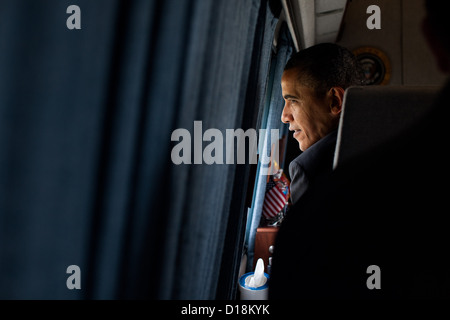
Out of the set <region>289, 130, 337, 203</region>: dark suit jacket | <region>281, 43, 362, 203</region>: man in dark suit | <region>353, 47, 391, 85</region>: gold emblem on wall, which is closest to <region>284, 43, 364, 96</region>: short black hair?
<region>281, 43, 362, 203</region>: man in dark suit

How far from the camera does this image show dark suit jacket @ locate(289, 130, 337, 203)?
888 mm

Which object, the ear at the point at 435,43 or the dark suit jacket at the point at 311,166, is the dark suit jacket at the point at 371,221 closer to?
the ear at the point at 435,43

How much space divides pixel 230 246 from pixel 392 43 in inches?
147

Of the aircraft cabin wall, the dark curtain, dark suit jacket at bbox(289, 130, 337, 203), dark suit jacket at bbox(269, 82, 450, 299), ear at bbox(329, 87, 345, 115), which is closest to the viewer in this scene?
dark suit jacket at bbox(269, 82, 450, 299)

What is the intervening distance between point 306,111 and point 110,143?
795 mm

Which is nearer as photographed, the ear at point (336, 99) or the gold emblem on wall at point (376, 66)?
the ear at point (336, 99)

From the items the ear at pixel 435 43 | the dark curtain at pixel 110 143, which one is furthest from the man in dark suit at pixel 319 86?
the ear at pixel 435 43

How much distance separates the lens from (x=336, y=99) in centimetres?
102

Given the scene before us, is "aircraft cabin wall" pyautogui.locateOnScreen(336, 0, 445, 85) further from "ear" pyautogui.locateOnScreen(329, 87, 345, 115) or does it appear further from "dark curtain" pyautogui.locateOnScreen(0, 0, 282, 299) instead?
"dark curtain" pyautogui.locateOnScreen(0, 0, 282, 299)

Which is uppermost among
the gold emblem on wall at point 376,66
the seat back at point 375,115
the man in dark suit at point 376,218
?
the gold emblem on wall at point 376,66

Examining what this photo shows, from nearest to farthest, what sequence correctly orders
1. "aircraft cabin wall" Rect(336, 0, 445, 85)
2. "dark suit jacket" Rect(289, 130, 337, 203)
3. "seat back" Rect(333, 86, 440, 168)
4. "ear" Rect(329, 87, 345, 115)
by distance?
1. "seat back" Rect(333, 86, 440, 168)
2. "dark suit jacket" Rect(289, 130, 337, 203)
3. "ear" Rect(329, 87, 345, 115)
4. "aircraft cabin wall" Rect(336, 0, 445, 85)

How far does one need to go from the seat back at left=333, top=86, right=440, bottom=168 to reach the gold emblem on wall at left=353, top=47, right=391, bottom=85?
3.17m

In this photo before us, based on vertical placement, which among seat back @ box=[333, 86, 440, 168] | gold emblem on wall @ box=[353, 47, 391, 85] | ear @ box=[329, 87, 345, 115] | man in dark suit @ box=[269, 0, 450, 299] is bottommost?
man in dark suit @ box=[269, 0, 450, 299]

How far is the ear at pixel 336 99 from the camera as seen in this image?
1.02 metres
